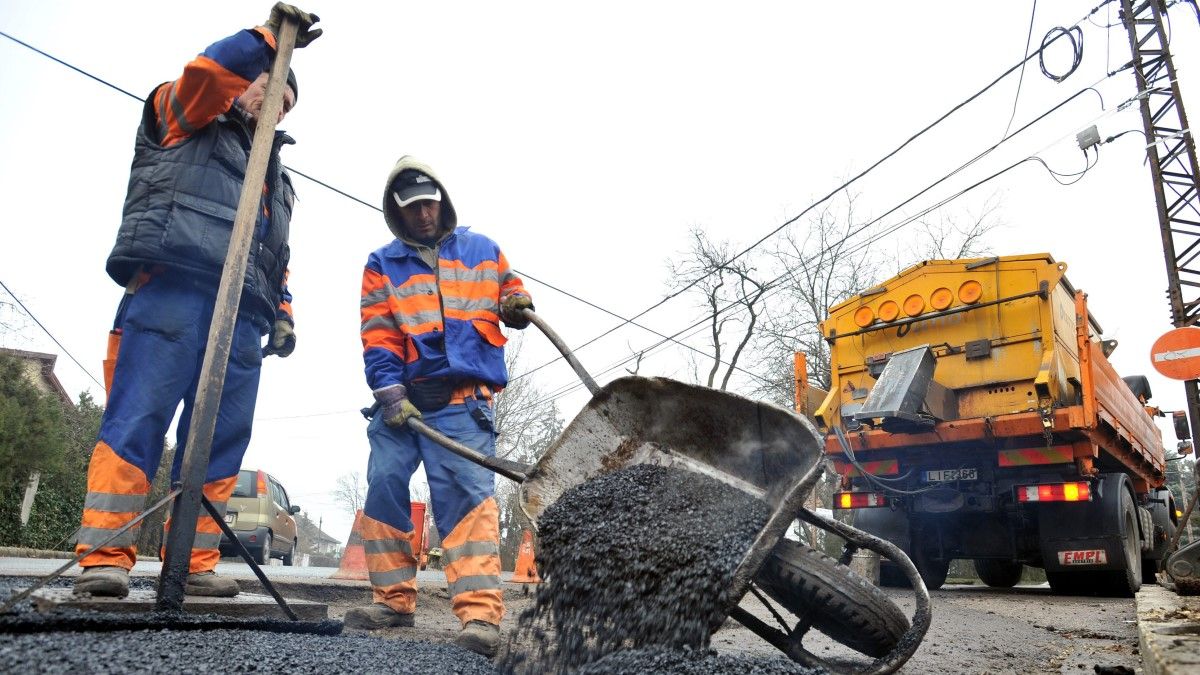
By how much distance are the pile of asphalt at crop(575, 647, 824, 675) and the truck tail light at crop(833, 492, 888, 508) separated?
5.40 metres

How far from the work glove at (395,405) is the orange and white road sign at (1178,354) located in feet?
25.2

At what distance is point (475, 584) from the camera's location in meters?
3.09

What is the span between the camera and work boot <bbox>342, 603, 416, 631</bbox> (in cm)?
334

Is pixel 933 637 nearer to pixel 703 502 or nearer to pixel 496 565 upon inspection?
pixel 703 502

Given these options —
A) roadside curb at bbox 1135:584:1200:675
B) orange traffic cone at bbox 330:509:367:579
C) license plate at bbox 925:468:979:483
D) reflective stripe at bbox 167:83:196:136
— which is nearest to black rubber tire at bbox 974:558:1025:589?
license plate at bbox 925:468:979:483

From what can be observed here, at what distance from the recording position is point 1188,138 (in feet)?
39.2

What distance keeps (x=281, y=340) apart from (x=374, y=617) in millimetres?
1276

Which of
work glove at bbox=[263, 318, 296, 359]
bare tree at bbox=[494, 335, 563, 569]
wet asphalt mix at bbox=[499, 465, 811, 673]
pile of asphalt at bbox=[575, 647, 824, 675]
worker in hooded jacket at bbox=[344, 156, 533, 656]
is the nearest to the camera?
pile of asphalt at bbox=[575, 647, 824, 675]

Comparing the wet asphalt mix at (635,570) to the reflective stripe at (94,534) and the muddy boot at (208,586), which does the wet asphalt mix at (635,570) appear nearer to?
the muddy boot at (208,586)

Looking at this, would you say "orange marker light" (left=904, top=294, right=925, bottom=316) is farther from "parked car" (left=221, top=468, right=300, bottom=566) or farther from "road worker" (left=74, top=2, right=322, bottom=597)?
"parked car" (left=221, top=468, right=300, bottom=566)

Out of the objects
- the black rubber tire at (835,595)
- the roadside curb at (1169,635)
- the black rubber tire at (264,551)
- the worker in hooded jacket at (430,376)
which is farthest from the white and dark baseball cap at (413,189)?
the black rubber tire at (264,551)

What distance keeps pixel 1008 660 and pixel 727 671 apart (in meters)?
1.81

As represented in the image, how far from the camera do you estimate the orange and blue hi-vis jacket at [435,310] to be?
3488 mm

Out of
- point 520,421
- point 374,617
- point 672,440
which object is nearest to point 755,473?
point 672,440
